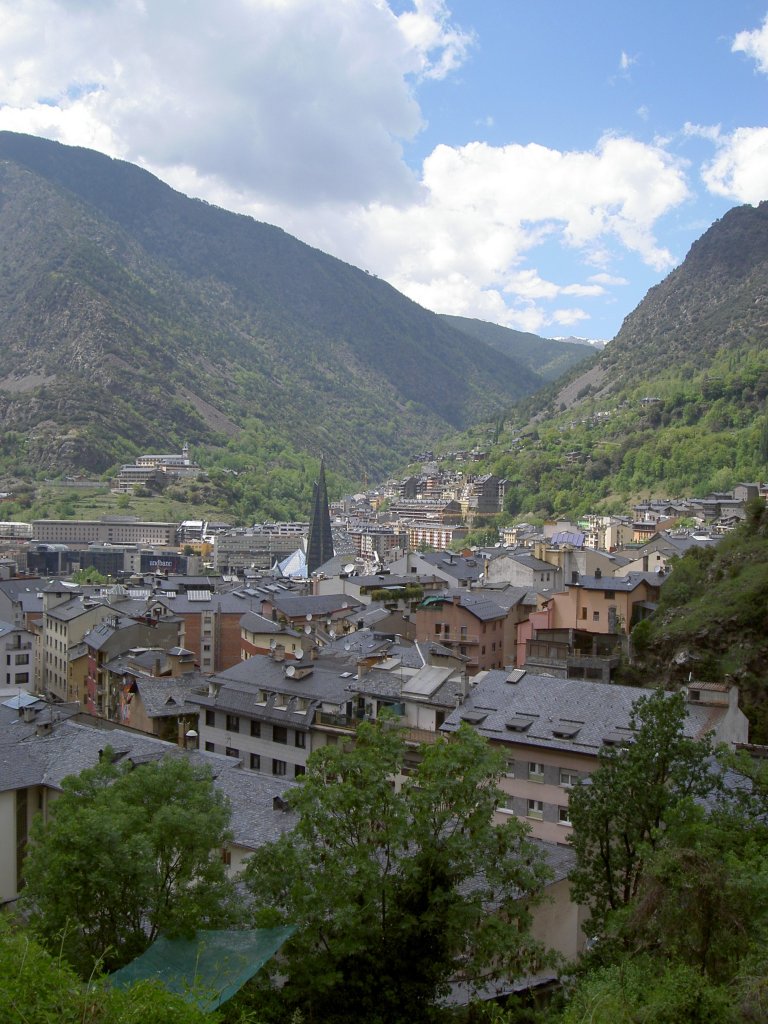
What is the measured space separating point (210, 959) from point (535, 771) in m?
19.4

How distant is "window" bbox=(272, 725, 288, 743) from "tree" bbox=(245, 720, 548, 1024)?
23615 mm

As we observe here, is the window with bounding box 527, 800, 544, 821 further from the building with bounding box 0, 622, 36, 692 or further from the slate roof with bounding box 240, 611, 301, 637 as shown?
the building with bounding box 0, 622, 36, 692

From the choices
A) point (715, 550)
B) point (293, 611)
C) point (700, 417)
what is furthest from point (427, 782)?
point (700, 417)

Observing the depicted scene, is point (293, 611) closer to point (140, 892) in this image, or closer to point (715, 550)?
point (715, 550)

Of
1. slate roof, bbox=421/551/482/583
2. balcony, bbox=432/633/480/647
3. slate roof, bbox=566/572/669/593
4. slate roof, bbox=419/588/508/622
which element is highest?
slate roof, bbox=566/572/669/593

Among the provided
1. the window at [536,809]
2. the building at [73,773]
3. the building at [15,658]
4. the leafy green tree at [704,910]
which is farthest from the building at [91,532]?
the leafy green tree at [704,910]

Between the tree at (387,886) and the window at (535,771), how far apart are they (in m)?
15.6

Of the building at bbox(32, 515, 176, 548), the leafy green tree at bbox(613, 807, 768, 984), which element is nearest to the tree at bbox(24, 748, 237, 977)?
the leafy green tree at bbox(613, 807, 768, 984)

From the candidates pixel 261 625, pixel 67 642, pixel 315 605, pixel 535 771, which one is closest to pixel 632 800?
pixel 535 771

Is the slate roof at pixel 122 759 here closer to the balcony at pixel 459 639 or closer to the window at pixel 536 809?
the window at pixel 536 809

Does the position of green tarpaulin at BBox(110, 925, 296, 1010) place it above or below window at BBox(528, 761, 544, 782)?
above

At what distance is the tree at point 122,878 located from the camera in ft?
54.4

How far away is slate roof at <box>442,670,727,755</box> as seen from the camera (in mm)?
32625

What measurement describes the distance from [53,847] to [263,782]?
1414 cm
